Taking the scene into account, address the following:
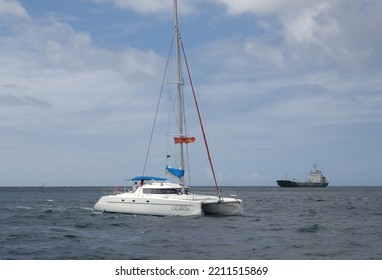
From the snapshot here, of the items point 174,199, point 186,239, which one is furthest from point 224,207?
point 186,239

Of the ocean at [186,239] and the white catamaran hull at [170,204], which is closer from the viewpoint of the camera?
the ocean at [186,239]

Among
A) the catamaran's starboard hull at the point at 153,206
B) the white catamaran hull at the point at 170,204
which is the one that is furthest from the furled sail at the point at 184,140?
the catamaran's starboard hull at the point at 153,206

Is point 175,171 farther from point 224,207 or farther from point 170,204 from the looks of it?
point 224,207

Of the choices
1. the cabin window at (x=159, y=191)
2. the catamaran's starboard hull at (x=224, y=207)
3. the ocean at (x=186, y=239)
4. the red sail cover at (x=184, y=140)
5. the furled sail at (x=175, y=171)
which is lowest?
the ocean at (x=186, y=239)

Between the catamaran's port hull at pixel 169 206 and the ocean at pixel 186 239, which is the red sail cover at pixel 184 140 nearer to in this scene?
the catamaran's port hull at pixel 169 206

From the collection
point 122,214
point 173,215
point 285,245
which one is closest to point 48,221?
point 122,214

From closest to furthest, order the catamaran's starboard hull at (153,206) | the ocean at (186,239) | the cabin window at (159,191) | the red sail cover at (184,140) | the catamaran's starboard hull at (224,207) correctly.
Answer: the ocean at (186,239), the catamaran's starboard hull at (153,206), the catamaran's starboard hull at (224,207), the cabin window at (159,191), the red sail cover at (184,140)

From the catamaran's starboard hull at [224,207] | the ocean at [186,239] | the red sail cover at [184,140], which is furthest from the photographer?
the red sail cover at [184,140]

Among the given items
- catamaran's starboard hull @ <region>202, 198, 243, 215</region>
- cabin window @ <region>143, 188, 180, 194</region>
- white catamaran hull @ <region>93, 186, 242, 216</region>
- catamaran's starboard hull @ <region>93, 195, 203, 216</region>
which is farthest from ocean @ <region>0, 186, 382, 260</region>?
cabin window @ <region>143, 188, 180, 194</region>

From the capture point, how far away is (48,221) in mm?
36812

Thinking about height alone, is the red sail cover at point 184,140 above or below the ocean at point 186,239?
above

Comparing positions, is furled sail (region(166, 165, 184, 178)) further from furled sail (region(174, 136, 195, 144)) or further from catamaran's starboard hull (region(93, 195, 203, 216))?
catamaran's starboard hull (region(93, 195, 203, 216))

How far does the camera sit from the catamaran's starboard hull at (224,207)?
38.4m

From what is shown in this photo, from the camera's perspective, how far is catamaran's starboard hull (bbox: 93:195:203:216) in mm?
36469
